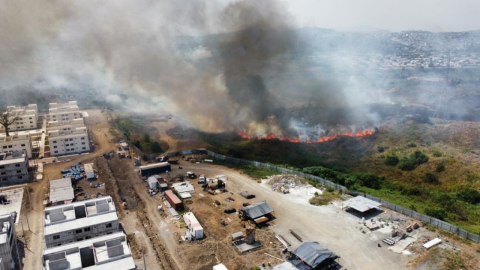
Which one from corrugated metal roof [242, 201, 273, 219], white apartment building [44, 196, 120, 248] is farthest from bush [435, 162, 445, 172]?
white apartment building [44, 196, 120, 248]

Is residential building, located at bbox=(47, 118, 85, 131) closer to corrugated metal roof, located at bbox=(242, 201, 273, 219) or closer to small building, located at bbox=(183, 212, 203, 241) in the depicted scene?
small building, located at bbox=(183, 212, 203, 241)

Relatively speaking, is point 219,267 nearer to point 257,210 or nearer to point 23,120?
point 257,210

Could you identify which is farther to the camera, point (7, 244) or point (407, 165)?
point (407, 165)

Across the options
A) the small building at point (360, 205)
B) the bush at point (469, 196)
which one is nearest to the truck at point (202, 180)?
the small building at point (360, 205)

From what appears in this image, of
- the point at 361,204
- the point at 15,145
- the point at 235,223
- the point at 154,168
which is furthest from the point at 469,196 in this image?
the point at 15,145

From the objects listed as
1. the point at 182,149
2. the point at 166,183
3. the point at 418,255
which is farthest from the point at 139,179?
the point at 418,255

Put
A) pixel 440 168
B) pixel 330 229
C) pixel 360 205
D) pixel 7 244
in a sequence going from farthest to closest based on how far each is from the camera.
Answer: pixel 440 168, pixel 360 205, pixel 330 229, pixel 7 244

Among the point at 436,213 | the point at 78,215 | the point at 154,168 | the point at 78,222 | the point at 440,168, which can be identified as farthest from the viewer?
the point at 154,168
